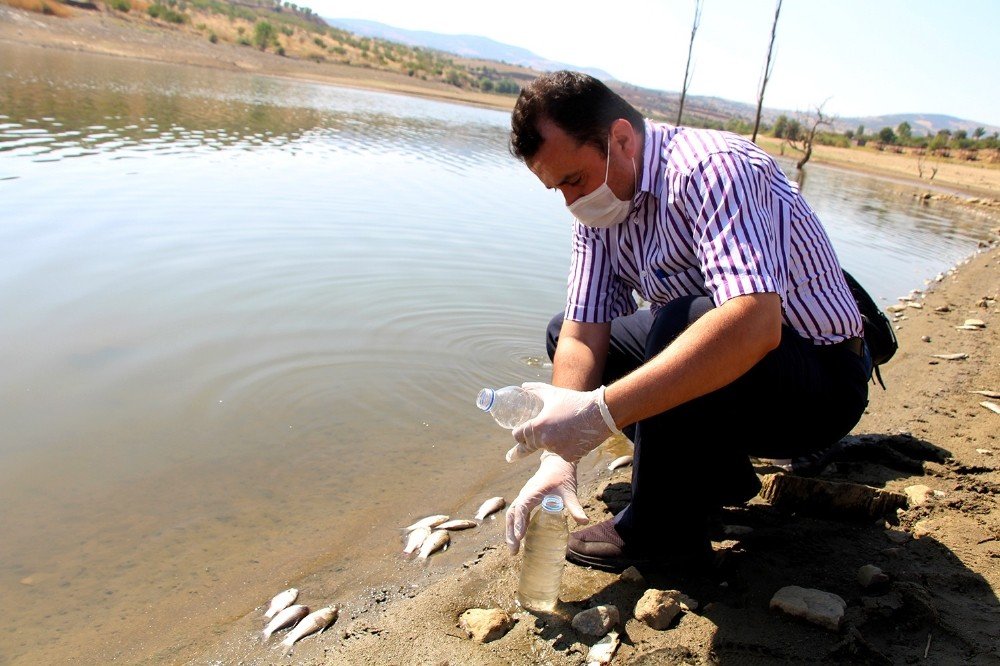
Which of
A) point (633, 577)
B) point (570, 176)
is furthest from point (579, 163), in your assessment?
point (633, 577)

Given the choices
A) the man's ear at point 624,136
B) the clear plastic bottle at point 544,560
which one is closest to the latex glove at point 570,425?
the clear plastic bottle at point 544,560

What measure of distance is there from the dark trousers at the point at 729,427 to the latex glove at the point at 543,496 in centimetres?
19

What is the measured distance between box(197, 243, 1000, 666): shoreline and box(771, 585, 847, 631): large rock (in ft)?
0.08

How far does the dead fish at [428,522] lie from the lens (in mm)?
2816

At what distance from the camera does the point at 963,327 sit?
5.91 m

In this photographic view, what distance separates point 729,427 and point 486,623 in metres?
0.87

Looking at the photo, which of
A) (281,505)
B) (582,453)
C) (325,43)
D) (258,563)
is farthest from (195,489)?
(325,43)

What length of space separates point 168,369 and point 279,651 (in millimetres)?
2401

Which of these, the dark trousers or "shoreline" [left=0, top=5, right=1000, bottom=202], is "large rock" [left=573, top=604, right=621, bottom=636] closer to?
the dark trousers

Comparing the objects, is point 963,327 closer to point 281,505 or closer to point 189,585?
point 281,505

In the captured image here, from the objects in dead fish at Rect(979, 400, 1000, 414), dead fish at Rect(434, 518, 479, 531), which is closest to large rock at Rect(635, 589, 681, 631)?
dead fish at Rect(434, 518, 479, 531)

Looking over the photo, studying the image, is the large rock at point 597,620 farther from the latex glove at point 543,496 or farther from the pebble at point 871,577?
the pebble at point 871,577

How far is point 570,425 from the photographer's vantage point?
1963mm

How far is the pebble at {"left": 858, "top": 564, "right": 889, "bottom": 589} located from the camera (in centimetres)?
211
